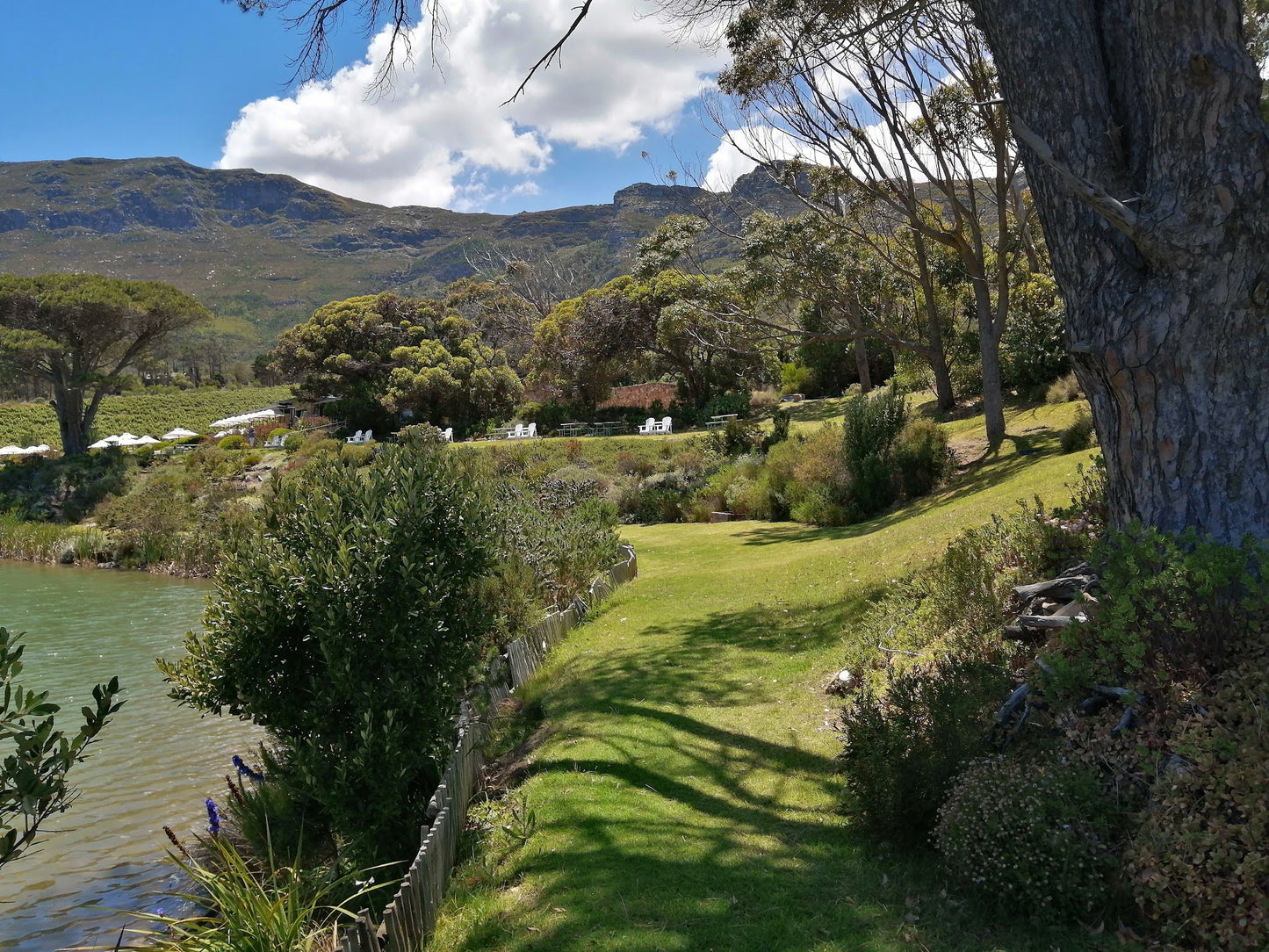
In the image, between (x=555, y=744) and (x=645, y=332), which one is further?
(x=645, y=332)

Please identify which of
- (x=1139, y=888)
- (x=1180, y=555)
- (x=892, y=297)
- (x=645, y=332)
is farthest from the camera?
(x=645, y=332)

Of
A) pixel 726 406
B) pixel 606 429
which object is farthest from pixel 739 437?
pixel 606 429

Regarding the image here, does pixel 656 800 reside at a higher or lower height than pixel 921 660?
lower

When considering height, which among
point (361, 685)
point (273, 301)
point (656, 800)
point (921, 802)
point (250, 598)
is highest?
point (273, 301)

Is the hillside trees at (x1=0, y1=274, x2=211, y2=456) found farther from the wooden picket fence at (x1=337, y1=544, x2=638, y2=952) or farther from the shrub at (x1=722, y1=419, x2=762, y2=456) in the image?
the wooden picket fence at (x1=337, y1=544, x2=638, y2=952)

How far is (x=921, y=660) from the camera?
6613 millimetres

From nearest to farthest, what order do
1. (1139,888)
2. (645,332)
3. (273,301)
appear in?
(1139,888) < (645,332) < (273,301)

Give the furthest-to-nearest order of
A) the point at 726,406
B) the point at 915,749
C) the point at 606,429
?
the point at 606,429 → the point at 726,406 → the point at 915,749

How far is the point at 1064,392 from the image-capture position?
746 inches

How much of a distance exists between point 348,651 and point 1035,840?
4.12 m

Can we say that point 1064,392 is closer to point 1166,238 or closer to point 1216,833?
point 1166,238

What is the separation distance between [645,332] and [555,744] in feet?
105

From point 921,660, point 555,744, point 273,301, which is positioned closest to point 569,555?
point 555,744

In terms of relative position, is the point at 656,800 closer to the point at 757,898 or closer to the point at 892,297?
the point at 757,898
